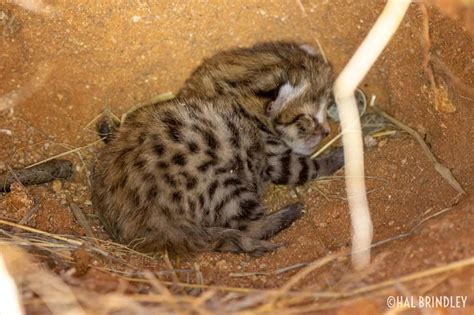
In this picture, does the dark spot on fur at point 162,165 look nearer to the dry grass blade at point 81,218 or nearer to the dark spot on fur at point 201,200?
the dark spot on fur at point 201,200

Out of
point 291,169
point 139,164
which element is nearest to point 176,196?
point 139,164

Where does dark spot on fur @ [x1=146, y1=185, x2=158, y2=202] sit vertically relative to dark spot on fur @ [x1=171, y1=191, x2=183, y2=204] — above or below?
above

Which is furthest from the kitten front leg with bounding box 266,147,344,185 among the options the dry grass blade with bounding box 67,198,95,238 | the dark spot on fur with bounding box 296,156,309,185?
the dry grass blade with bounding box 67,198,95,238

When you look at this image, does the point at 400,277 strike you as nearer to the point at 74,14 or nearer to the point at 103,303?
the point at 103,303

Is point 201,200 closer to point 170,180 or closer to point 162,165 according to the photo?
point 170,180

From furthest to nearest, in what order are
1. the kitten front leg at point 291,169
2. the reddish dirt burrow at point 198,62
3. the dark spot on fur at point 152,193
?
the kitten front leg at point 291,169
the reddish dirt burrow at point 198,62
the dark spot on fur at point 152,193

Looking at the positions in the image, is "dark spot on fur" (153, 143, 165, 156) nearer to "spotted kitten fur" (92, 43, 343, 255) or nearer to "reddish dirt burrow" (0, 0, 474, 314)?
"spotted kitten fur" (92, 43, 343, 255)

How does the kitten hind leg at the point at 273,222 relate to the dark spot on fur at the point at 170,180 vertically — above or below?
below

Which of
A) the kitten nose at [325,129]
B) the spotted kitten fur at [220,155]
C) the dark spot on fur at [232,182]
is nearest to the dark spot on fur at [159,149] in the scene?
the spotted kitten fur at [220,155]
